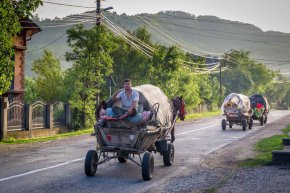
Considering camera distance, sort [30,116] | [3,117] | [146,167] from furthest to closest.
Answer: [30,116] < [3,117] < [146,167]

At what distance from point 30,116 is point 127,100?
13301 mm

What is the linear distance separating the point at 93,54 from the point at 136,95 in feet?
63.0

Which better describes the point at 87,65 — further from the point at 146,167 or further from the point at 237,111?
the point at 146,167

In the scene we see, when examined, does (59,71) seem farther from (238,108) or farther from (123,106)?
(123,106)

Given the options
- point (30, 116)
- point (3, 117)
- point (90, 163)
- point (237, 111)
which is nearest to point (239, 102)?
point (237, 111)

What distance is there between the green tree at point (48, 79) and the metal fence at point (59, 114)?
5.93 metres

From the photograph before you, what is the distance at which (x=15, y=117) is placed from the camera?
22.4m

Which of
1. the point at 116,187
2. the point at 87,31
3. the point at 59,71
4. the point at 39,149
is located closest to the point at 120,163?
the point at 116,187

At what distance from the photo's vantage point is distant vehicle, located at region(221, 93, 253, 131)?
27734 millimetres

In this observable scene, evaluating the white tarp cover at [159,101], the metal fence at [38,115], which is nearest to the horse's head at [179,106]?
the white tarp cover at [159,101]

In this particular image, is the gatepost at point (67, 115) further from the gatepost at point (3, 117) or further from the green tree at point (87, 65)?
the gatepost at point (3, 117)

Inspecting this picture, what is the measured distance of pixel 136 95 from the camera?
1086 centimetres

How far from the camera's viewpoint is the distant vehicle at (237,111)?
27.7 meters

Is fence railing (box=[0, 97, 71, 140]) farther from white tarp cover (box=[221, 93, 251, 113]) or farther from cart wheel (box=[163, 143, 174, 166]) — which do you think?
cart wheel (box=[163, 143, 174, 166])
